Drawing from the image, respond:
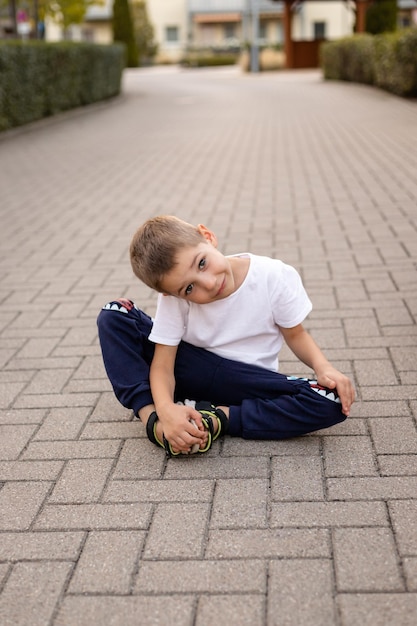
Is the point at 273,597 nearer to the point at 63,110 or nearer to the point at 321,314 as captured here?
the point at 321,314

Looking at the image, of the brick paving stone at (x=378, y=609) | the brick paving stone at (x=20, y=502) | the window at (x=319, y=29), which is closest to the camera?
the brick paving stone at (x=378, y=609)

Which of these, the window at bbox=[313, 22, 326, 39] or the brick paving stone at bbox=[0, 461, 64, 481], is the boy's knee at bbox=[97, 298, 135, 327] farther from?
the window at bbox=[313, 22, 326, 39]

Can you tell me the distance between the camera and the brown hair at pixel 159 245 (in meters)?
2.64

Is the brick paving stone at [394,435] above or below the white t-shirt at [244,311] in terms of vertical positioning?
below

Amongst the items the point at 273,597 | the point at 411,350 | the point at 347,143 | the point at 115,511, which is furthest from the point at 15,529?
the point at 347,143

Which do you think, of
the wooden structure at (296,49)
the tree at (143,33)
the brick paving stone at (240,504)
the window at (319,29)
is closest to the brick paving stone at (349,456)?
the brick paving stone at (240,504)

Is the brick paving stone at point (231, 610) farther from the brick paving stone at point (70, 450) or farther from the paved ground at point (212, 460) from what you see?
the brick paving stone at point (70, 450)

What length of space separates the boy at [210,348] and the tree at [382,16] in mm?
21851

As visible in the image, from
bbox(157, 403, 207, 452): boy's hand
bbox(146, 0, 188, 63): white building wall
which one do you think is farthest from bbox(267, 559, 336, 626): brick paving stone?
bbox(146, 0, 188, 63): white building wall

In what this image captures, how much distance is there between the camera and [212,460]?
2.83 m

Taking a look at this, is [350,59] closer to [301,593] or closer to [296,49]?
[296,49]

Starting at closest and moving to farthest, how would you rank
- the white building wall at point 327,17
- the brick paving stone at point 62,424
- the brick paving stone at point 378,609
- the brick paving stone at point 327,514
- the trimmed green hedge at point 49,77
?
the brick paving stone at point 378,609 < the brick paving stone at point 327,514 < the brick paving stone at point 62,424 < the trimmed green hedge at point 49,77 < the white building wall at point 327,17

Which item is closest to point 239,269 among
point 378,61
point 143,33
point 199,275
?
point 199,275

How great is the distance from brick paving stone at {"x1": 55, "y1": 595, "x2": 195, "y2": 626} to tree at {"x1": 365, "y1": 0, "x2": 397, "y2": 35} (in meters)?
22.9
